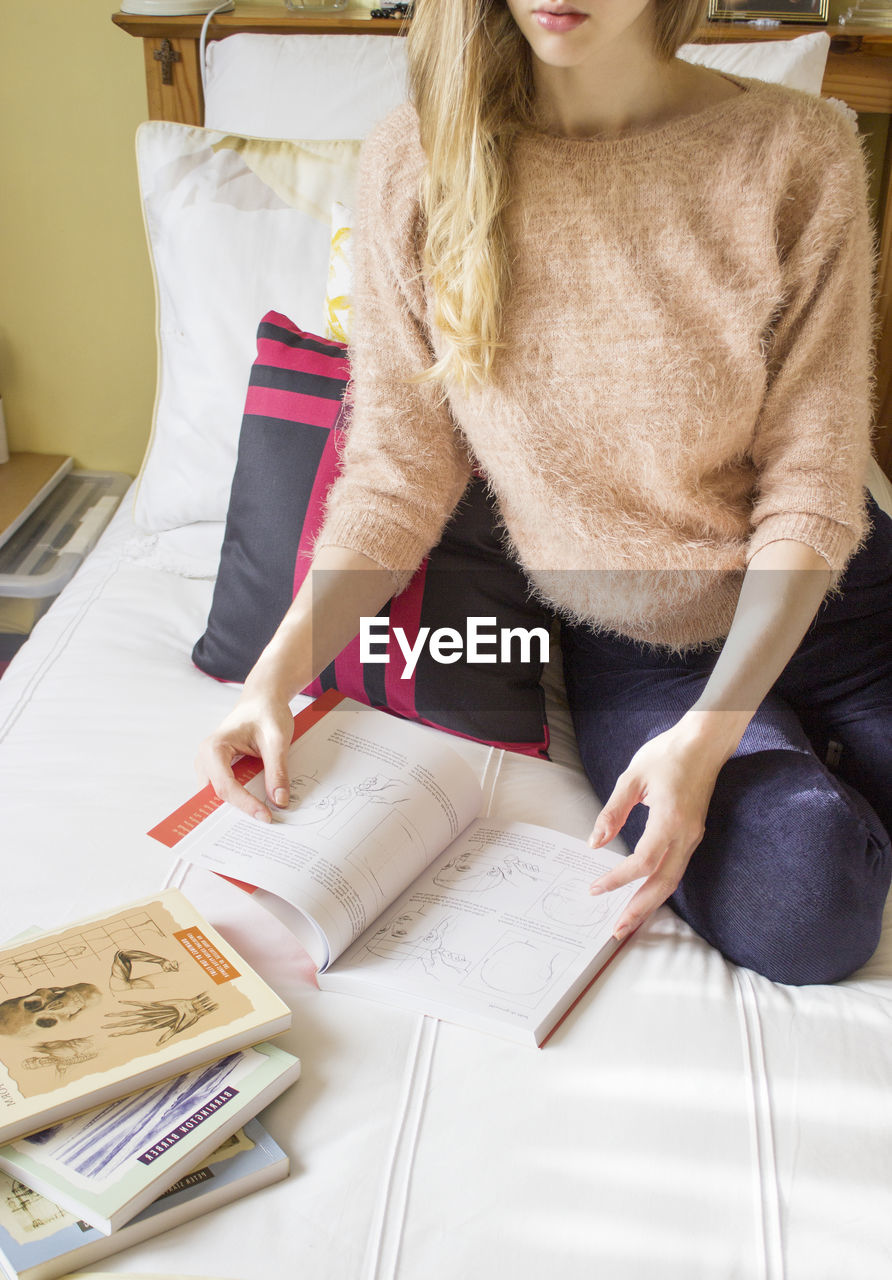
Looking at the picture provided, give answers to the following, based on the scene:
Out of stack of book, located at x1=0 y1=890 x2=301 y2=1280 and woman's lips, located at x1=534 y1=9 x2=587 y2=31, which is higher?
woman's lips, located at x1=534 y1=9 x2=587 y2=31

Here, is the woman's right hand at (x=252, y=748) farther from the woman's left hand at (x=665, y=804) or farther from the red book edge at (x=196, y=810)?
the woman's left hand at (x=665, y=804)

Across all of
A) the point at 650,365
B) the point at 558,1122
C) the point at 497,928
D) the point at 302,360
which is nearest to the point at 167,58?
the point at 302,360

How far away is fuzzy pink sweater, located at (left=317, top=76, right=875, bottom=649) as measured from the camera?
0.91 metres

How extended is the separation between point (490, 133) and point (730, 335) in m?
0.28

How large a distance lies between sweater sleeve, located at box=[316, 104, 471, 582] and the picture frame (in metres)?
0.77

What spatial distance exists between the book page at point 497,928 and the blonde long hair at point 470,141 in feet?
1.45

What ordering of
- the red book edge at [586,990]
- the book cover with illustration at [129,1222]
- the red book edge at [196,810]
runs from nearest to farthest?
1. the book cover with illustration at [129,1222]
2. the red book edge at [586,990]
3. the red book edge at [196,810]

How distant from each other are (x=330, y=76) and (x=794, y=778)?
1.13 metres

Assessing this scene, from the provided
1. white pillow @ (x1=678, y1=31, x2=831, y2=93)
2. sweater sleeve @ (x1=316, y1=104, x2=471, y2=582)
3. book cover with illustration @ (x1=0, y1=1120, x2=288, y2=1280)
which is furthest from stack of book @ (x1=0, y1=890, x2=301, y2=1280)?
white pillow @ (x1=678, y1=31, x2=831, y2=93)

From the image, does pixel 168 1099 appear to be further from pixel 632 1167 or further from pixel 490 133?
pixel 490 133

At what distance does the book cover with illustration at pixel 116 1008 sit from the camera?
617 mm

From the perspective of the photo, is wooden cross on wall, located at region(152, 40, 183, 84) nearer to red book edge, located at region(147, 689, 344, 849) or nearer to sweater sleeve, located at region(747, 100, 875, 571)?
sweater sleeve, located at region(747, 100, 875, 571)

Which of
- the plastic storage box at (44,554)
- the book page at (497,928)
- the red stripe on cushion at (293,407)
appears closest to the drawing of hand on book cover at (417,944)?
the book page at (497,928)

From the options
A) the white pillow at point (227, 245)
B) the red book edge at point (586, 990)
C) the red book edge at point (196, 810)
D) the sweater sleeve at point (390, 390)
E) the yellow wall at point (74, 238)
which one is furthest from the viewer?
the yellow wall at point (74, 238)
